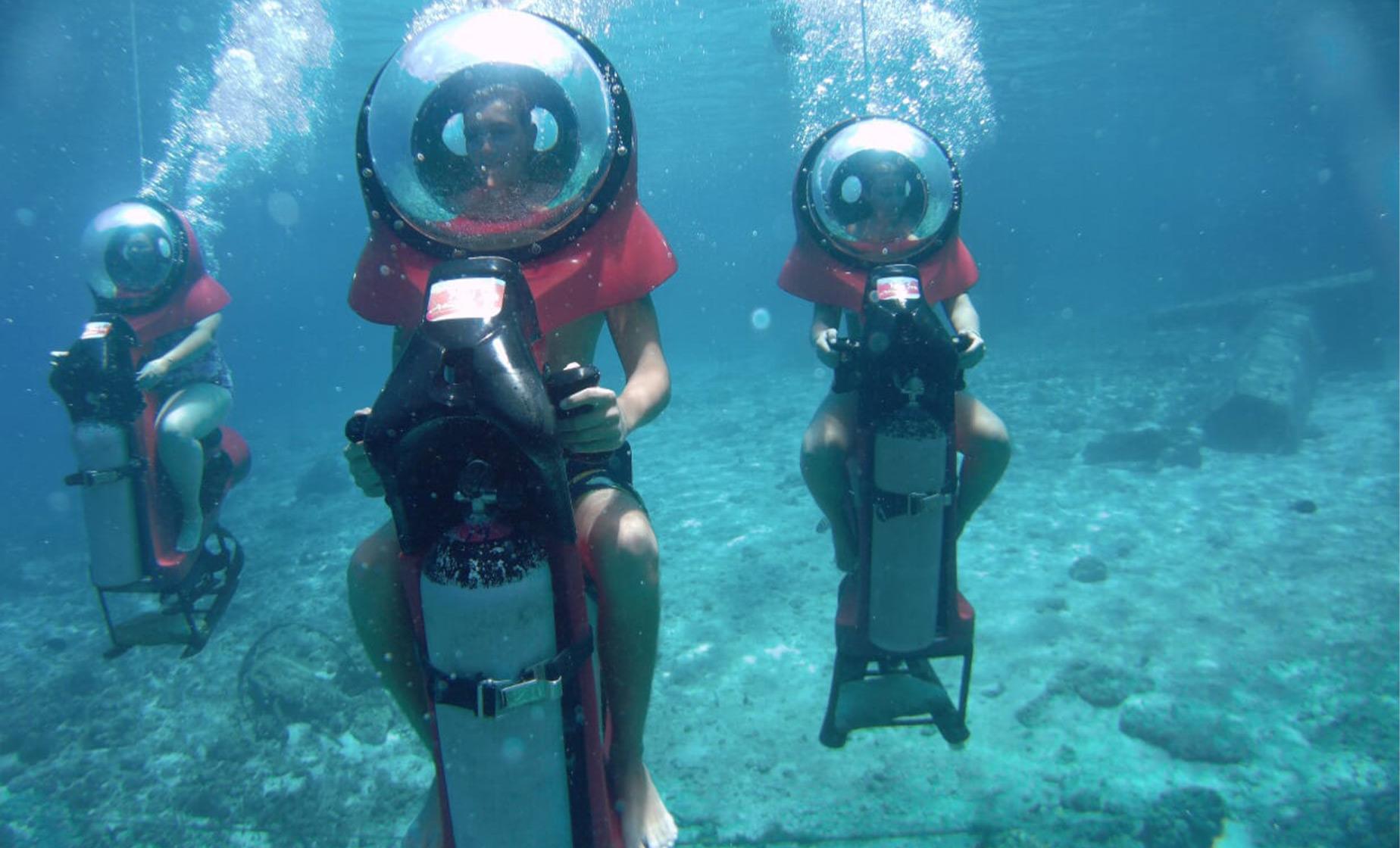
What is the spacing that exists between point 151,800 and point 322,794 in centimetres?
137

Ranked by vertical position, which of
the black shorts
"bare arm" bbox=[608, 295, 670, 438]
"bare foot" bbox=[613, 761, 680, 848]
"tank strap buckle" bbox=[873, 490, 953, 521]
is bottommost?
"bare foot" bbox=[613, 761, 680, 848]

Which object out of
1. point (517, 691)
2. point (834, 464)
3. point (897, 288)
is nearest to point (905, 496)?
point (834, 464)

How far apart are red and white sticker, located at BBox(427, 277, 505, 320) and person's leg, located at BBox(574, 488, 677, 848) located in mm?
761

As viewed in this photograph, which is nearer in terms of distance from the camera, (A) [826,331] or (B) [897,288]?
(B) [897,288]

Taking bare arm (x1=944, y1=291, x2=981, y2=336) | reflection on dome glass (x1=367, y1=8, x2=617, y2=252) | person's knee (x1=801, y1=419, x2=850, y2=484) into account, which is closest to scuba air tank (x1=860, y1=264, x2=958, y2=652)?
person's knee (x1=801, y1=419, x2=850, y2=484)

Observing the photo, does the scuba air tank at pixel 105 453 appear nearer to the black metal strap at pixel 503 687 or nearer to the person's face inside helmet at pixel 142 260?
the person's face inside helmet at pixel 142 260

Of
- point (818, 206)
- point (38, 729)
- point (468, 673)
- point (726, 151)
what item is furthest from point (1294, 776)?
point (726, 151)

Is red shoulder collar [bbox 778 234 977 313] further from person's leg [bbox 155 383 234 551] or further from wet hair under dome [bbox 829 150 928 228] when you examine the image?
person's leg [bbox 155 383 234 551]

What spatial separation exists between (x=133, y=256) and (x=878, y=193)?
481 cm

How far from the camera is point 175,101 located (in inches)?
985

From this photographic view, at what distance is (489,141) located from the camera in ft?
6.99

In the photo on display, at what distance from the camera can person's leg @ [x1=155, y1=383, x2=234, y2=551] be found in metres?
4.48

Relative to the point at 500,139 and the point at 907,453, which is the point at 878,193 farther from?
the point at 500,139

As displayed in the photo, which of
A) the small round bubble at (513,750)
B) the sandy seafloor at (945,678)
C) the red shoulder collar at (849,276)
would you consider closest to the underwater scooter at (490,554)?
the small round bubble at (513,750)
